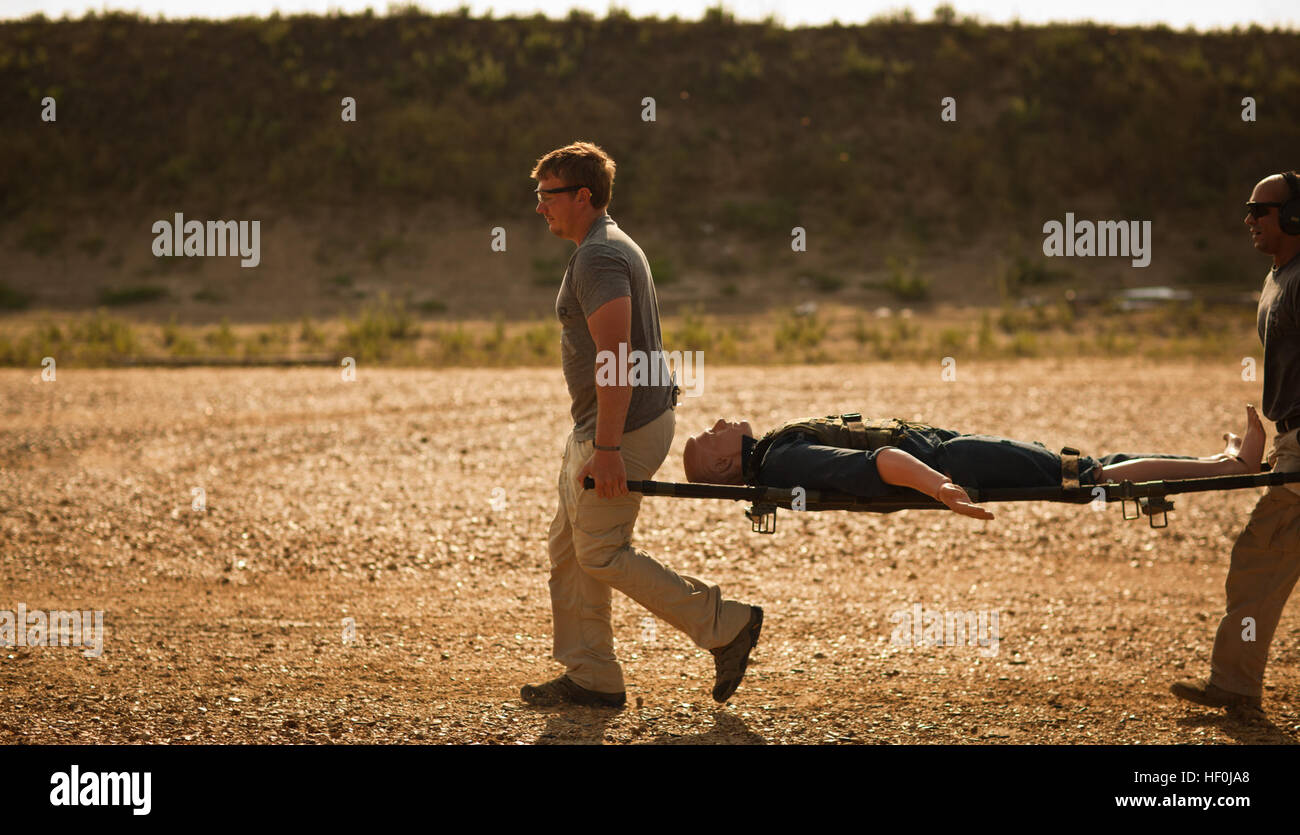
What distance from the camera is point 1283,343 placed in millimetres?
4469

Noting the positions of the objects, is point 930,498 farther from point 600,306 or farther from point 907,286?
point 907,286

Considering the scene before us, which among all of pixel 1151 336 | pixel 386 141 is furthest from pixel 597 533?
pixel 386 141

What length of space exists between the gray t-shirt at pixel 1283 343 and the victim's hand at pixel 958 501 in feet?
4.39

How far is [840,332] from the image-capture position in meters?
20.6

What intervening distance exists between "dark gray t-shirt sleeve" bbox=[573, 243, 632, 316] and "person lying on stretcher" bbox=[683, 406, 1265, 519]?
2.39ft

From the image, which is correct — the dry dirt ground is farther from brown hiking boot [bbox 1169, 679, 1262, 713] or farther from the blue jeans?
the blue jeans

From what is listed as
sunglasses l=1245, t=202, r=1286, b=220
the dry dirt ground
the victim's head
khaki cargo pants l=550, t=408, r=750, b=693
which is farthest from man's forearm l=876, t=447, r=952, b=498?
sunglasses l=1245, t=202, r=1286, b=220

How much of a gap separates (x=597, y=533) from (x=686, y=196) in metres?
27.2

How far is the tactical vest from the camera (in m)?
4.76

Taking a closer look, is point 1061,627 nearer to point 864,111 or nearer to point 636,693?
point 636,693

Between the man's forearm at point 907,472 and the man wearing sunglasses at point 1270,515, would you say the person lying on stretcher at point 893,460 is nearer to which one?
the man's forearm at point 907,472

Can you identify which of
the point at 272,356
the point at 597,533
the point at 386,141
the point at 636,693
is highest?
the point at 386,141

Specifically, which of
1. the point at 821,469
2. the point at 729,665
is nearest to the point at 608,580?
the point at 729,665

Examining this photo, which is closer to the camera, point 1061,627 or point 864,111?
point 1061,627
